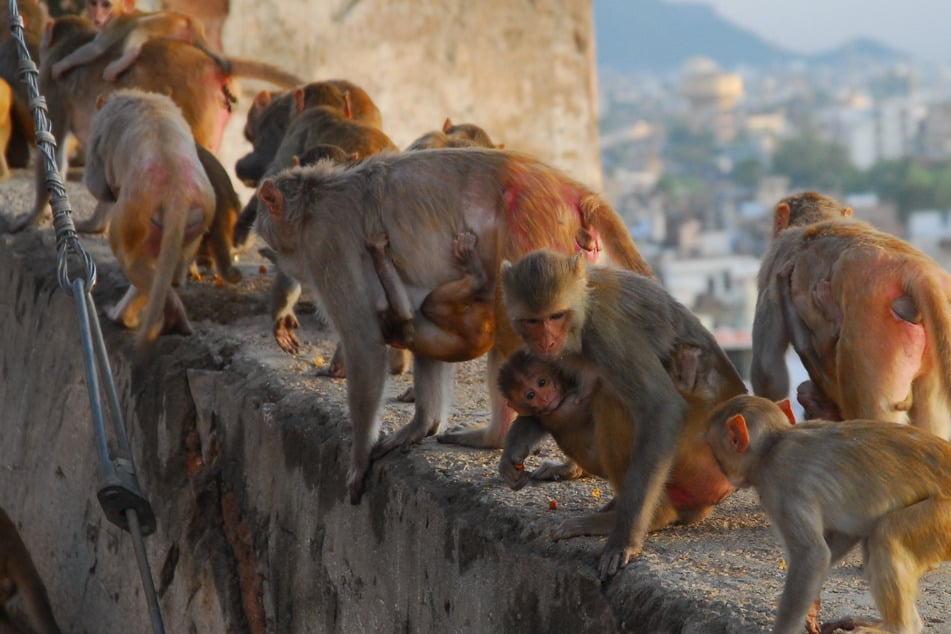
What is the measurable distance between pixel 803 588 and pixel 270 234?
2054 millimetres

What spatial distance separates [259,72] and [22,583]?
8.94ft

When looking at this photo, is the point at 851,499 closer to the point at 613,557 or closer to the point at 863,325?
the point at 613,557

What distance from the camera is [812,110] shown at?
2136 inches

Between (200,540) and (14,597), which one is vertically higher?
(200,540)

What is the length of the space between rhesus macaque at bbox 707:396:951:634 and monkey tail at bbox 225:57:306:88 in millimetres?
4622

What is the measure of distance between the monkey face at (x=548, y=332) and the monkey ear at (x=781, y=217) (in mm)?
1317

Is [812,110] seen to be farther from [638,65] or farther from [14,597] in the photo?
[14,597]

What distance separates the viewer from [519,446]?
11.3 feet

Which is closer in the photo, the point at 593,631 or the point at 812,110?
the point at 593,631

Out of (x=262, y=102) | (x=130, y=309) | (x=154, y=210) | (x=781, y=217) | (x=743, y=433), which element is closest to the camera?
(x=743, y=433)

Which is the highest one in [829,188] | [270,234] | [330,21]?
[330,21]

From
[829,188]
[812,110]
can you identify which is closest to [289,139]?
[829,188]

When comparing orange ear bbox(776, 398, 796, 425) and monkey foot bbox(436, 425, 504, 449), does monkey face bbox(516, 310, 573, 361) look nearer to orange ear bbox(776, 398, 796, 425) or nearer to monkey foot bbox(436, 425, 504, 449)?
orange ear bbox(776, 398, 796, 425)

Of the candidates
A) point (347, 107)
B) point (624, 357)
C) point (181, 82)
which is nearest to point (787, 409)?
point (624, 357)
